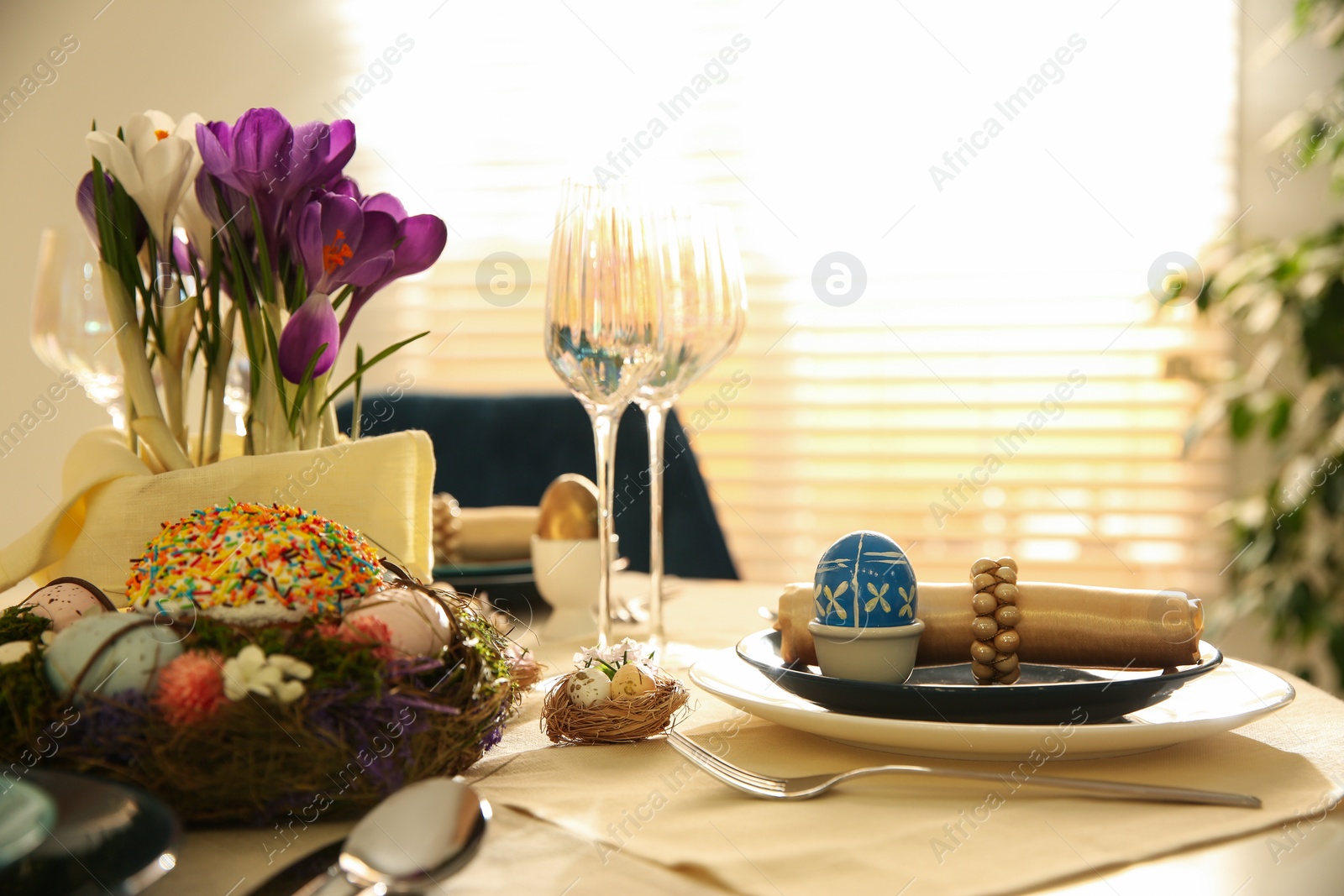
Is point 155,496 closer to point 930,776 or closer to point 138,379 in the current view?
point 138,379

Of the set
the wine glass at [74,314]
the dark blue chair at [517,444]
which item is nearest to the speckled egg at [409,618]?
the wine glass at [74,314]

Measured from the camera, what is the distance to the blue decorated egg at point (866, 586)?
54 centimetres

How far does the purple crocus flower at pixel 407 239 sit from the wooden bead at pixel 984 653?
0.39m

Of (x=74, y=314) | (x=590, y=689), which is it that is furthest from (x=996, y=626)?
(x=74, y=314)

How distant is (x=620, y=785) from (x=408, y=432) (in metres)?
0.30

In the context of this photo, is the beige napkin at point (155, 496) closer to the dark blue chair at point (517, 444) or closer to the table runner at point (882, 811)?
the table runner at point (882, 811)

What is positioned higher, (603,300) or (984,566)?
(603,300)

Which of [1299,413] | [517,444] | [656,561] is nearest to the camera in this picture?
[656,561]

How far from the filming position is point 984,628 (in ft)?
1.81

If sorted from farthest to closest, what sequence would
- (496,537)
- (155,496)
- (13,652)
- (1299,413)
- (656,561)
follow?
(1299,413), (496,537), (656,561), (155,496), (13,652)

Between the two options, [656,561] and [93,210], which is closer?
[93,210]

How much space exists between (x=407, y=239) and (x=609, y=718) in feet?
1.05

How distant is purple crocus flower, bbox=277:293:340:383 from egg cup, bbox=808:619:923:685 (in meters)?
0.34

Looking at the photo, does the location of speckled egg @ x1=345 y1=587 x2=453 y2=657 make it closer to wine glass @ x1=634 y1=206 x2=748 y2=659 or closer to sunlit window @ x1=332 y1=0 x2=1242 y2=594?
wine glass @ x1=634 y1=206 x2=748 y2=659
